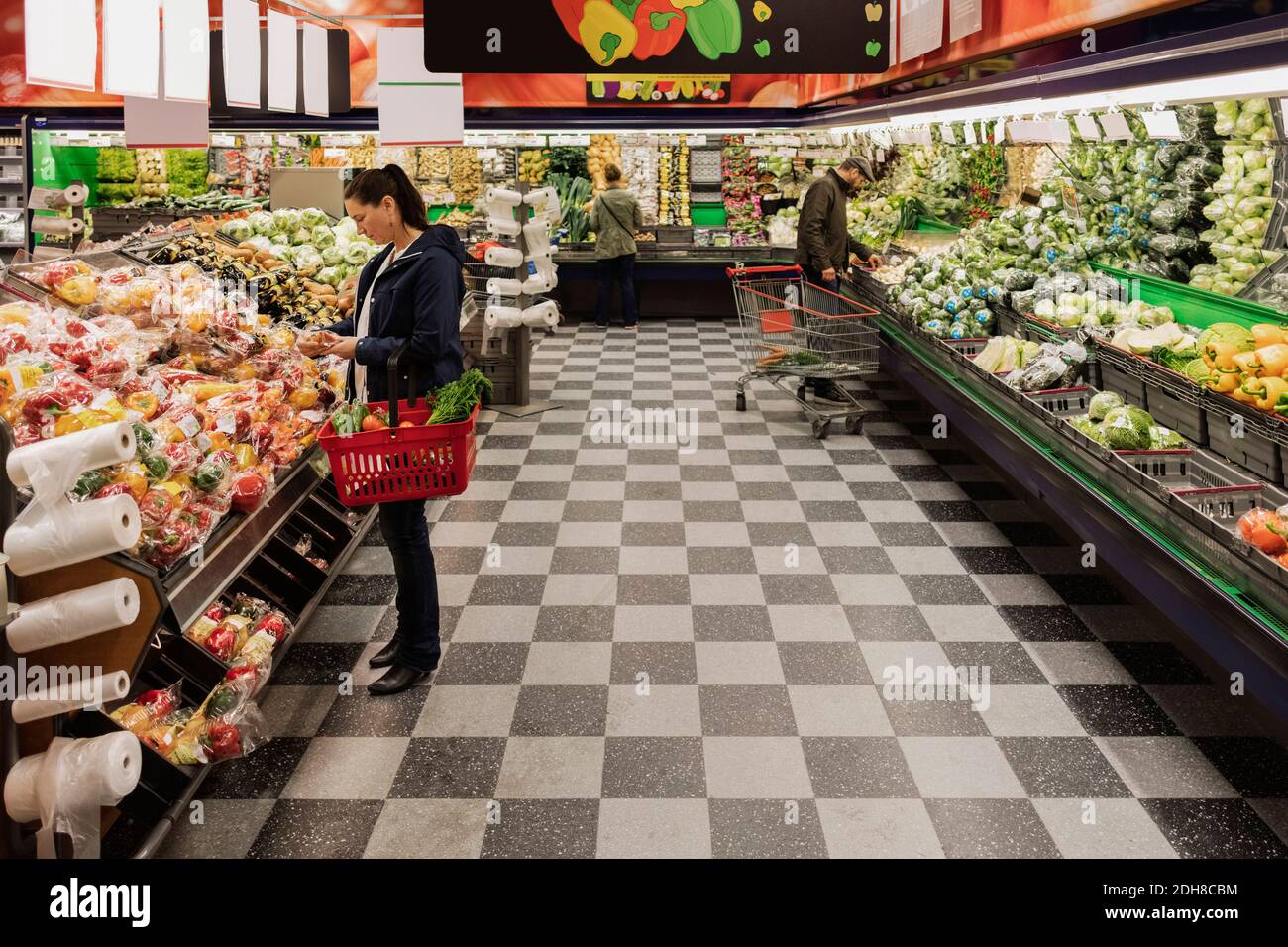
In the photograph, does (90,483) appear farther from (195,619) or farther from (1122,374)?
(1122,374)

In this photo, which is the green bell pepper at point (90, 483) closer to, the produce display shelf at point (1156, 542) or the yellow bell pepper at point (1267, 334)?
the produce display shelf at point (1156, 542)

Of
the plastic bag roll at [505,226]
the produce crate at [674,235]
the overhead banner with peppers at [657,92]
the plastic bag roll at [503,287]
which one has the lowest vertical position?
the plastic bag roll at [503,287]

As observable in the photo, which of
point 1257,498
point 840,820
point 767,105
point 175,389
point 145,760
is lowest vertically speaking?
point 840,820

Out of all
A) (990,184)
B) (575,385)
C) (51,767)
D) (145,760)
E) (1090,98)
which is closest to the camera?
(51,767)

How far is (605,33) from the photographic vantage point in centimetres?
427

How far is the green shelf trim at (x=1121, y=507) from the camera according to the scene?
115 inches

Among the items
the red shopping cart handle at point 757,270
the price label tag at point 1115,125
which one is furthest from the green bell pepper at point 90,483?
the red shopping cart handle at point 757,270

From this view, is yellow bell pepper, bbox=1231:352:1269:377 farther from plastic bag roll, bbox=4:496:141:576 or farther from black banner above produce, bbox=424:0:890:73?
plastic bag roll, bbox=4:496:141:576

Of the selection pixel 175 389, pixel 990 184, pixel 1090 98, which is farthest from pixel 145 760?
pixel 990 184

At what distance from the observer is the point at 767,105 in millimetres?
13352

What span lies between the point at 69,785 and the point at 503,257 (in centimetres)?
581

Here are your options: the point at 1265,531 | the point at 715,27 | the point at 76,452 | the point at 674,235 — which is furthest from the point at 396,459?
the point at 674,235
